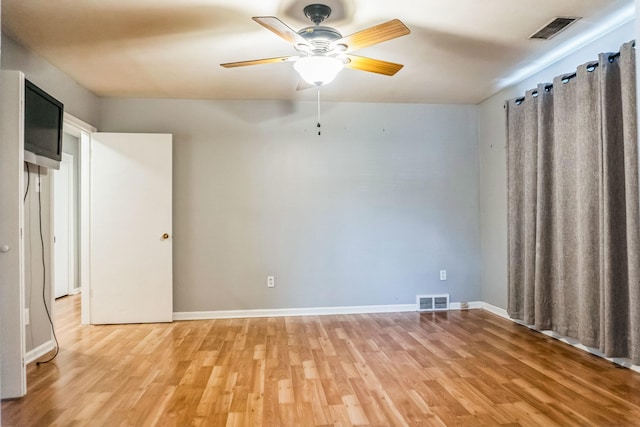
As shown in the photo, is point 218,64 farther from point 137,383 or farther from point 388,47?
point 137,383

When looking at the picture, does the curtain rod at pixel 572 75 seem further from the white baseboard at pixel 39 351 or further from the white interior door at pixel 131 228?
the white baseboard at pixel 39 351

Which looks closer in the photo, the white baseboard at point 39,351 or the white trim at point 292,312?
the white baseboard at point 39,351

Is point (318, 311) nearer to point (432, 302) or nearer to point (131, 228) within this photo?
point (432, 302)

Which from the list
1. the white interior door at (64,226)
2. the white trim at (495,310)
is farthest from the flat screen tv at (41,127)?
the white trim at (495,310)

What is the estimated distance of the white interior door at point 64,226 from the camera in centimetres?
542

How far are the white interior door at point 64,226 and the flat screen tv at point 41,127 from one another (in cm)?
292

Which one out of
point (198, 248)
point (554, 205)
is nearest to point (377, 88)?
point (554, 205)

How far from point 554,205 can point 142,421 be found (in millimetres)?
3497

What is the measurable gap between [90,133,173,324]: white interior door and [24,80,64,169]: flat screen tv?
0.96m

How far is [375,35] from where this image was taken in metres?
2.19

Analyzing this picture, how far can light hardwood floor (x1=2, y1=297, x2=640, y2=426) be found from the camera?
2117 millimetres

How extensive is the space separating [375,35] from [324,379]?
87.9 inches

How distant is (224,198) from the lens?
169 inches

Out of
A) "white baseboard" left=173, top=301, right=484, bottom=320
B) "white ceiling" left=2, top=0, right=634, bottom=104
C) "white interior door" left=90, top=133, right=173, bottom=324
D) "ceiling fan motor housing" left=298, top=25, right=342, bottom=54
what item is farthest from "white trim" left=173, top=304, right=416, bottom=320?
"ceiling fan motor housing" left=298, top=25, right=342, bottom=54
